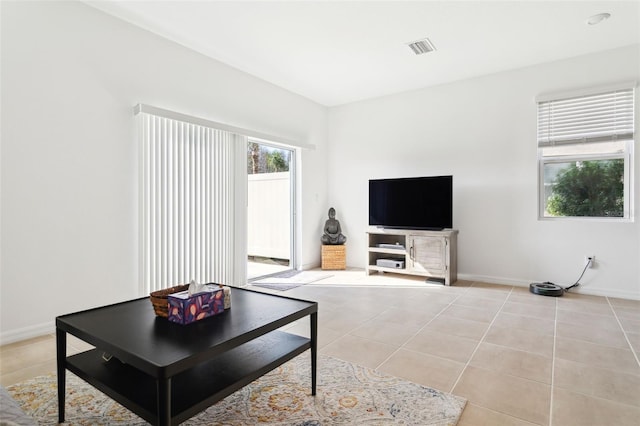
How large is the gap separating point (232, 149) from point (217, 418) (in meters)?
2.95

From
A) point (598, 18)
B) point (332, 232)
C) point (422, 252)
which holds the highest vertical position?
point (598, 18)

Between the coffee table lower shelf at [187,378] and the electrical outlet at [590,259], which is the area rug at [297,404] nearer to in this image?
the coffee table lower shelf at [187,378]

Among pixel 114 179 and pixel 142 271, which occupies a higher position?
pixel 114 179

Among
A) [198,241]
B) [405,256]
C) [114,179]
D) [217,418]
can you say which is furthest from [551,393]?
[114,179]

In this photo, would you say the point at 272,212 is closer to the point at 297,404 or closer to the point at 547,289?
the point at 547,289

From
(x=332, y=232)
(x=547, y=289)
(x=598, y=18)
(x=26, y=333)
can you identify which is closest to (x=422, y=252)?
(x=547, y=289)

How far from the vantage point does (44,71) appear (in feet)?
8.44

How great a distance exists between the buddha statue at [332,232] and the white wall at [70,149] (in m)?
2.62

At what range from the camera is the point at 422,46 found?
11.5ft

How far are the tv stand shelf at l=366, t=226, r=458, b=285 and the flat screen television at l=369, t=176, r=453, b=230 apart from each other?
0.36ft

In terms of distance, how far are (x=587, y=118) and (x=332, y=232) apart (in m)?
3.34

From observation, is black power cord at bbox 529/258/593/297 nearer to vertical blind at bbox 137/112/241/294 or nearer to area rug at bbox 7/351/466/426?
area rug at bbox 7/351/466/426

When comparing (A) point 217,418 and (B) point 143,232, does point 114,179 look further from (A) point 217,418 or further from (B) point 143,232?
(A) point 217,418

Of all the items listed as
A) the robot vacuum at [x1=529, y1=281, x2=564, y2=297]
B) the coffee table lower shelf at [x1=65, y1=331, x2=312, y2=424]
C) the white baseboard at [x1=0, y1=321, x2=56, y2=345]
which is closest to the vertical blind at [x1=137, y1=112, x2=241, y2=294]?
the white baseboard at [x1=0, y1=321, x2=56, y2=345]
